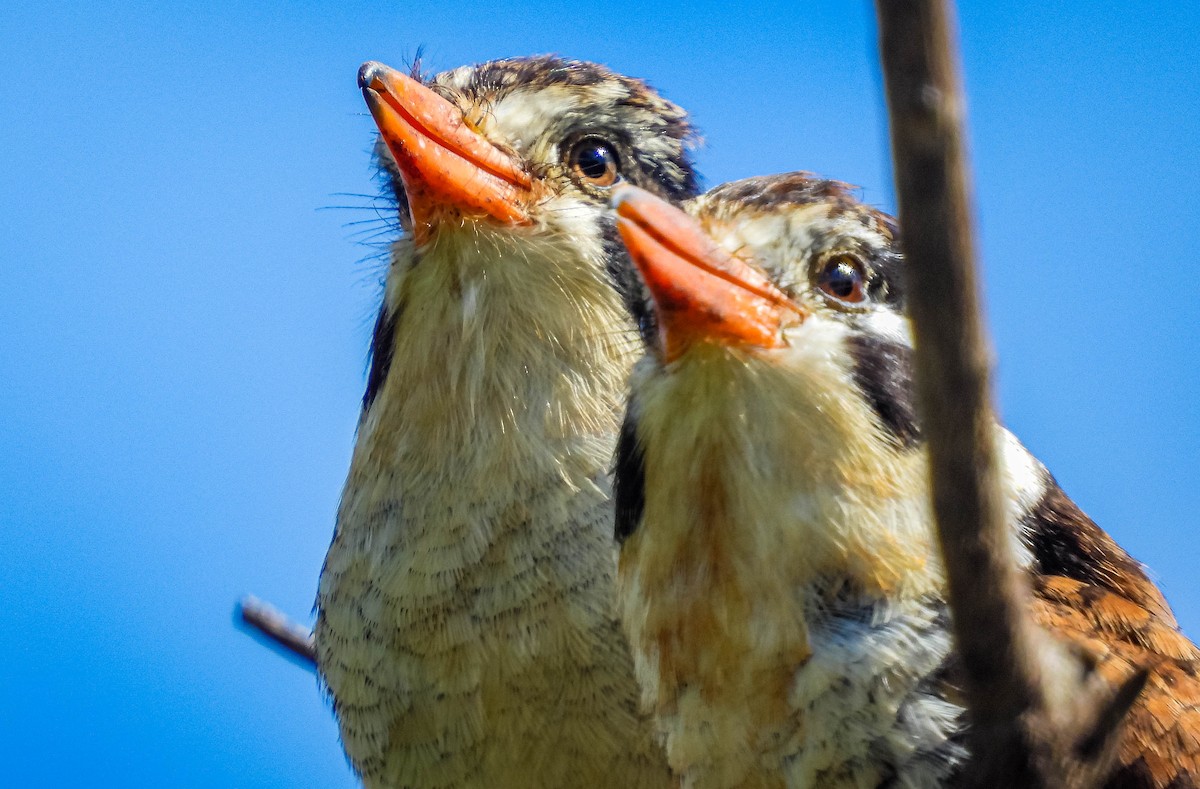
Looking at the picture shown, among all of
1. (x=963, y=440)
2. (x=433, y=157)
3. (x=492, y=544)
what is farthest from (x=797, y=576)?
(x=433, y=157)

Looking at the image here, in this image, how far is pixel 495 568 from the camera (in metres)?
3.32

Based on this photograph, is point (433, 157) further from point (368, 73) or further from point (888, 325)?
point (888, 325)

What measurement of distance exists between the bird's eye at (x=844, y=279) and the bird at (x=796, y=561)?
15 mm

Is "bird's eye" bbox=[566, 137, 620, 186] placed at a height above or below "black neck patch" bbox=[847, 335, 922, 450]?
above

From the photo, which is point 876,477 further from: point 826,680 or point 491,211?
point 491,211

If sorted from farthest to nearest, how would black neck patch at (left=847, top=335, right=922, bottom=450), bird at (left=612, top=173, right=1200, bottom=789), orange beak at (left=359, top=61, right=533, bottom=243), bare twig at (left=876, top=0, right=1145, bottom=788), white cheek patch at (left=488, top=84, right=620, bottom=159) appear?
1. white cheek patch at (left=488, top=84, right=620, bottom=159)
2. orange beak at (left=359, top=61, right=533, bottom=243)
3. black neck patch at (left=847, top=335, right=922, bottom=450)
4. bird at (left=612, top=173, right=1200, bottom=789)
5. bare twig at (left=876, top=0, right=1145, bottom=788)

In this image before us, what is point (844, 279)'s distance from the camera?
8.31 ft

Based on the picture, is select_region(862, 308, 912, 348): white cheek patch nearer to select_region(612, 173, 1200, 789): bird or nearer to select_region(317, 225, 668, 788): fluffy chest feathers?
select_region(612, 173, 1200, 789): bird

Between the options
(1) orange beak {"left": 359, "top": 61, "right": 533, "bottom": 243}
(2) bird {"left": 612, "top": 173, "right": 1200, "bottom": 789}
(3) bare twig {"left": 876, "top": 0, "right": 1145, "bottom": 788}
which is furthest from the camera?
(1) orange beak {"left": 359, "top": 61, "right": 533, "bottom": 243}

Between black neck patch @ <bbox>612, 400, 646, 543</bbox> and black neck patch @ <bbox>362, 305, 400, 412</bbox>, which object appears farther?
black neck patch @ <bbox>362, 305, 400, 412</bbox>

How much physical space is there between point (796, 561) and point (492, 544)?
1.18 metres

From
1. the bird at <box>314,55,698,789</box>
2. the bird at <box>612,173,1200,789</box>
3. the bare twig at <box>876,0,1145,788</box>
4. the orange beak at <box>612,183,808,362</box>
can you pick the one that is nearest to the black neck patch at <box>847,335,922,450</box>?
the bird at <box>612,173,1200,789</box>

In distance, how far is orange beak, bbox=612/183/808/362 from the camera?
89.7 inches

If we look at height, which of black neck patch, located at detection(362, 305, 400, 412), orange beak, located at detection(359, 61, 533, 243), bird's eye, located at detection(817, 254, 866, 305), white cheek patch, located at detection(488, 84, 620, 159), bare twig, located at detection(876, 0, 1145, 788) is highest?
white cheek patch, located at detection(488, 84, 620, 159)
